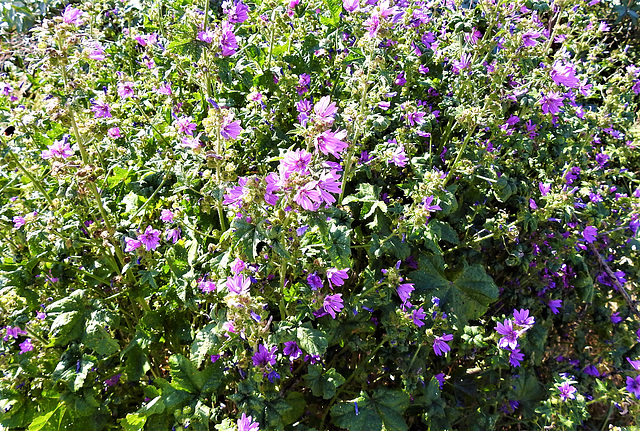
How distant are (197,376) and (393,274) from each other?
2.89ft

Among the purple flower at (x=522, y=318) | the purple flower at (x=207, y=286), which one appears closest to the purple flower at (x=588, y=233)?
the purple flower at (x=522, y=318)

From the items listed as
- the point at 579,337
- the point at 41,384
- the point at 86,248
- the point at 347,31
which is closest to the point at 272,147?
the point at 347,31

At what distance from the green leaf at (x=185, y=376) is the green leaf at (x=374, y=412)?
0.56 m

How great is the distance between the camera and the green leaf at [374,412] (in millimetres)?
1973

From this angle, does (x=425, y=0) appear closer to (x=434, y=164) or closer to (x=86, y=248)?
(x=434, y=164)

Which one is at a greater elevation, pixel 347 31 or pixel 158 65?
pixel 347 31

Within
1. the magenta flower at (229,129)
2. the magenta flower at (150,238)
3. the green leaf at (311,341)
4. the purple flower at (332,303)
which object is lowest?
the purple flower at (332,303)

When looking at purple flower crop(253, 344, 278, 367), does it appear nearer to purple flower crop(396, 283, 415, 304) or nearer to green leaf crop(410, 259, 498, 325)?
purple flower crop(396, 283, 415, 304)

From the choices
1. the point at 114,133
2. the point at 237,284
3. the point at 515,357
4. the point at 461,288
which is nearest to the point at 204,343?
the point at 237,284

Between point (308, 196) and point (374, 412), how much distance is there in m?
1.16

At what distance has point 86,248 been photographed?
88.5 inches

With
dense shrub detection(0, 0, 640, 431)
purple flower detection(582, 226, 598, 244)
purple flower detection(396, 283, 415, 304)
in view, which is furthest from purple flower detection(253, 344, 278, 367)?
purple flower detection(582, 226, 598, 244)

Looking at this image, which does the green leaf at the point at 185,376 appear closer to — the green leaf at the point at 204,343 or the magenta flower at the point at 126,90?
the green leaf at the point at 204,343

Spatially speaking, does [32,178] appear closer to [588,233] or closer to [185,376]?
[185,376]
